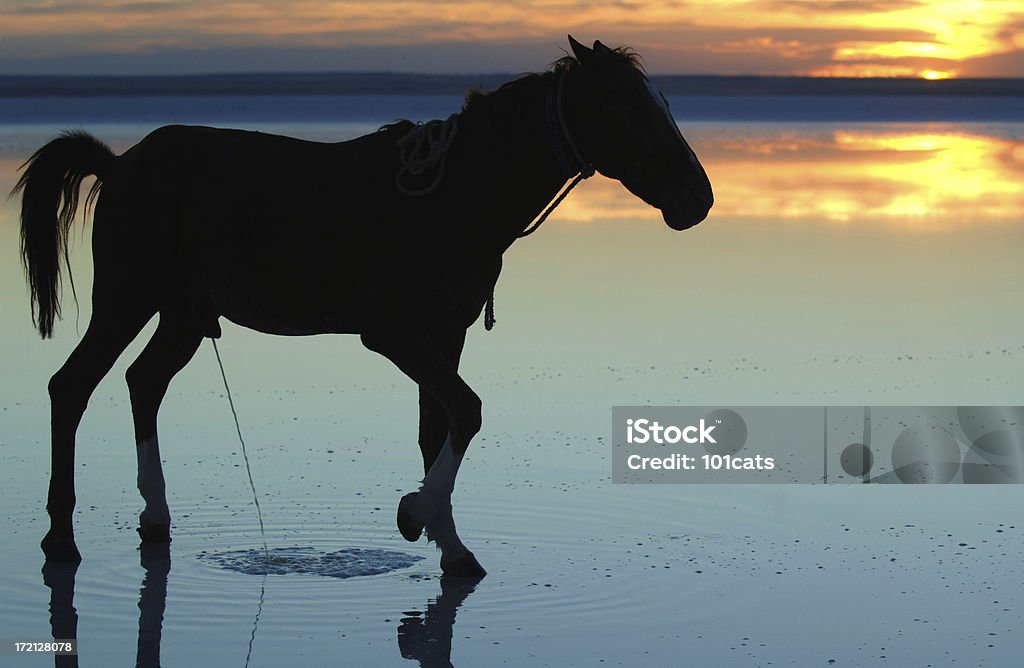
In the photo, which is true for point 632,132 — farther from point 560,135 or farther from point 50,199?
point 50,199

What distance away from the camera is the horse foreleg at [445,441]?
6.91m

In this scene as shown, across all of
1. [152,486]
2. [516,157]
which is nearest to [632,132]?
[516,157]

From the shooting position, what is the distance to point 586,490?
8.32 meters

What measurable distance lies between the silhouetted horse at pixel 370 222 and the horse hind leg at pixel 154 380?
18mm

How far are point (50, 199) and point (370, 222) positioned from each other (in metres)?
1.63

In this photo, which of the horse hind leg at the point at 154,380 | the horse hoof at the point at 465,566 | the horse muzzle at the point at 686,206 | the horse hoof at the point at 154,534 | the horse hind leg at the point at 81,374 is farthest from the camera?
the horse hind leg at the point at 154,380

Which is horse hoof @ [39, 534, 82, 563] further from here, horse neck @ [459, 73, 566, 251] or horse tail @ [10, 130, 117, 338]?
horse neck @ [459, 73, 566, 251]

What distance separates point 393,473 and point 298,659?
259cm

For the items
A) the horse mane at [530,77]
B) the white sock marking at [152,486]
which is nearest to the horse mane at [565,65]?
the horse mane at [530,77]

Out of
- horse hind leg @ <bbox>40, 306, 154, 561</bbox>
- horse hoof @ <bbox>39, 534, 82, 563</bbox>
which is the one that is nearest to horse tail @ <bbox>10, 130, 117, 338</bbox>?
horse hind leg @ <bbox>40, 306, 154, 561</bbox>

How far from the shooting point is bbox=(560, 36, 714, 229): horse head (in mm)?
6863

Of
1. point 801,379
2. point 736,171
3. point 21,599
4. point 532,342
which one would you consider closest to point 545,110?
point 21,599

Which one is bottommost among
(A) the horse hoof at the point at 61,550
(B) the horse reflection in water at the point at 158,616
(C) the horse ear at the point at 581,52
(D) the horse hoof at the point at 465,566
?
(B) the horse reflection in water at the point at 158,616

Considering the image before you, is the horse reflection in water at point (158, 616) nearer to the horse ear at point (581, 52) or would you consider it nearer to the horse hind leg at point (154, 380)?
the horse hind leg at point (154, 380)
